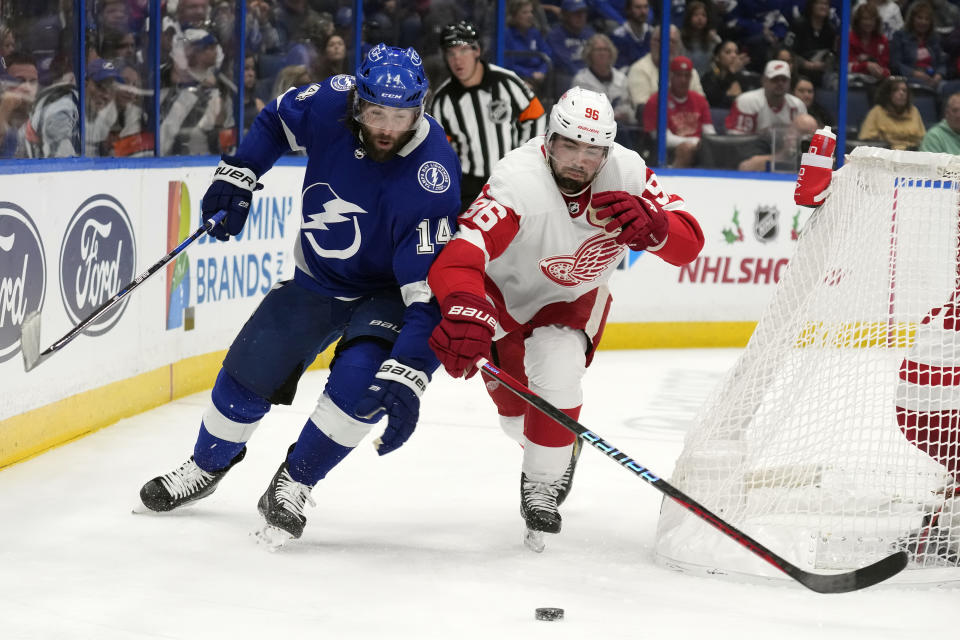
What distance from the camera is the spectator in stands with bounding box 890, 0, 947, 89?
718cm

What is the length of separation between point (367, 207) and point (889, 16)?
4.97m

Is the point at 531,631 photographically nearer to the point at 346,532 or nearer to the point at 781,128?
the point at 346,532

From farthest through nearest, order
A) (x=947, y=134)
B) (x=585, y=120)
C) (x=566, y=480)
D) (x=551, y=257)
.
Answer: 1. (x=947, y=134)
2. (x=566, y=480)
3. (x=551, y=257)
4. (x=585, y=120)

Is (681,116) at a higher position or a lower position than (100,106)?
lower

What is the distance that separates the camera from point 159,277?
15.3 ft

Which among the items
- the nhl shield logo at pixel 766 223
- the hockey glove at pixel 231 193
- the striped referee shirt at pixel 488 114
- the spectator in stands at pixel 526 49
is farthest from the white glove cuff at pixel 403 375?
the nhl shield logo at pixel 766 223

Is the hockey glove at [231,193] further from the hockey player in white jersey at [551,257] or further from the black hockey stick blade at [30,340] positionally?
the black hockey stick blade at [30,340]

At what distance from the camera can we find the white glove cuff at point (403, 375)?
286cm

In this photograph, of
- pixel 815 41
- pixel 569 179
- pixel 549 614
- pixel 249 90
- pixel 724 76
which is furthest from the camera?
pixel 815 41

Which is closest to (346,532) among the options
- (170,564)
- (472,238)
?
(170,564)

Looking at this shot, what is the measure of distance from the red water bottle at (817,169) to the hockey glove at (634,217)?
0.49 m

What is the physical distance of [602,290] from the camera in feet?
11.1

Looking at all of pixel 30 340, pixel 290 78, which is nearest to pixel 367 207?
pixel 30 340

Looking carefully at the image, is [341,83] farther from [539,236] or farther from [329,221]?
[539,236]
